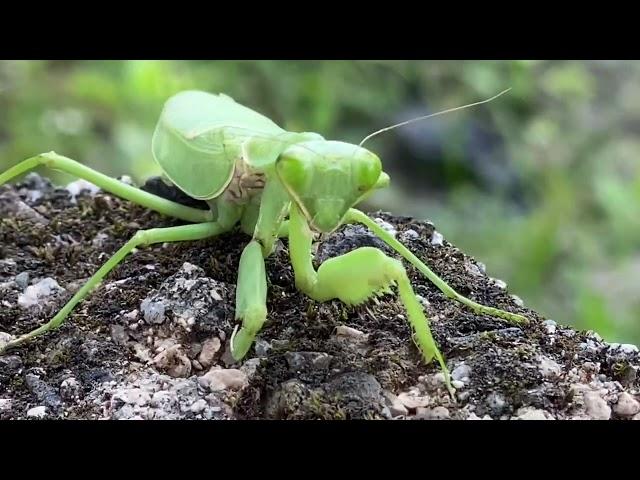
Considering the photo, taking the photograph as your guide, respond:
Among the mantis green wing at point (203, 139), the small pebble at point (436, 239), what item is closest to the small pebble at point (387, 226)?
the small pebble at point (436, 239)

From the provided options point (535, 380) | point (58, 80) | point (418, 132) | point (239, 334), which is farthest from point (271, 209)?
point (418, 132)

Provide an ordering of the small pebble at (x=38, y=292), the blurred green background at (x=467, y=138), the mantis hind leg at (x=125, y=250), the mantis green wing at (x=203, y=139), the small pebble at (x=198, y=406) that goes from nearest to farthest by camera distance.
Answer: the small pebble at (x=198, y=406)
the mantis hind leg at (x=125, y=250)
the small pebble at (x=38, y=292)
the mantis green wing at (x=203, y=139)
the blurred green background at (x=467, y=138)

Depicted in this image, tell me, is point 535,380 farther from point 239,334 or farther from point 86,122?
point 86,122

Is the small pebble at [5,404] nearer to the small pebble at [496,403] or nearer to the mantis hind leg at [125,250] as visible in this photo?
the mantis hind leg at [125,250]

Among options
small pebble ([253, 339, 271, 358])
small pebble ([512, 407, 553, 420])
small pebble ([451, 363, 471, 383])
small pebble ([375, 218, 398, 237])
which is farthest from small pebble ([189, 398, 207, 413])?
small pebble ([375, 218, 398, 237])

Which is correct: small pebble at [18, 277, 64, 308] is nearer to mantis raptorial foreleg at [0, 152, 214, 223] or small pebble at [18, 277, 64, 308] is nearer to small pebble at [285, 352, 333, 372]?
mantis raptorial foreleg at [0, 152, 214, 223]

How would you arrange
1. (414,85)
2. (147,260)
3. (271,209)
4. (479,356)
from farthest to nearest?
1. (414,85)
2. (147,260)
3. (271,209)
4. (479,356)
